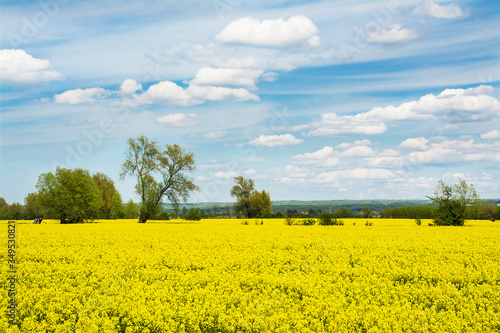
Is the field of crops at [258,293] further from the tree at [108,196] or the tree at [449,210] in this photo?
the tree at [108,196]

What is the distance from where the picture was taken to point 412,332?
8617 millimetres

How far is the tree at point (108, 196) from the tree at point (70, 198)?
25324 mm

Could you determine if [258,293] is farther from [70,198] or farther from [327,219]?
[70,198]

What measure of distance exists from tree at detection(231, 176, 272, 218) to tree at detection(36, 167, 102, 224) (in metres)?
43.3

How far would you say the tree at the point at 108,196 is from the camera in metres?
86.8

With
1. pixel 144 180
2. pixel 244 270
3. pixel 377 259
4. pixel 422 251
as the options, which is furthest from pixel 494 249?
Result: pixel 144 180

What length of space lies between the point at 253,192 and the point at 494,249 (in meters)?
80.3

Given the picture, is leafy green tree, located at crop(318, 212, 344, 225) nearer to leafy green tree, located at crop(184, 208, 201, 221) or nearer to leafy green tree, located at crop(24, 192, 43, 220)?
leafy green tree, located at crop(184, 208, 201, 221)

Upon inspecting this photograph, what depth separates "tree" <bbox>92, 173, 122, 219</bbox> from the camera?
86.8m

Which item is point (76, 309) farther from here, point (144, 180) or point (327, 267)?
point (144, 180)

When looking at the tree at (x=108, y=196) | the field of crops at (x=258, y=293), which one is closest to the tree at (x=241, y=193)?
the tree at (x=108, y=196)

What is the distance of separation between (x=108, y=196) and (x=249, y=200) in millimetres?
32679

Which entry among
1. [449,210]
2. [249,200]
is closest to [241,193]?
[249,200]

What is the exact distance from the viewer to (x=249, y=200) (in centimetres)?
9688
